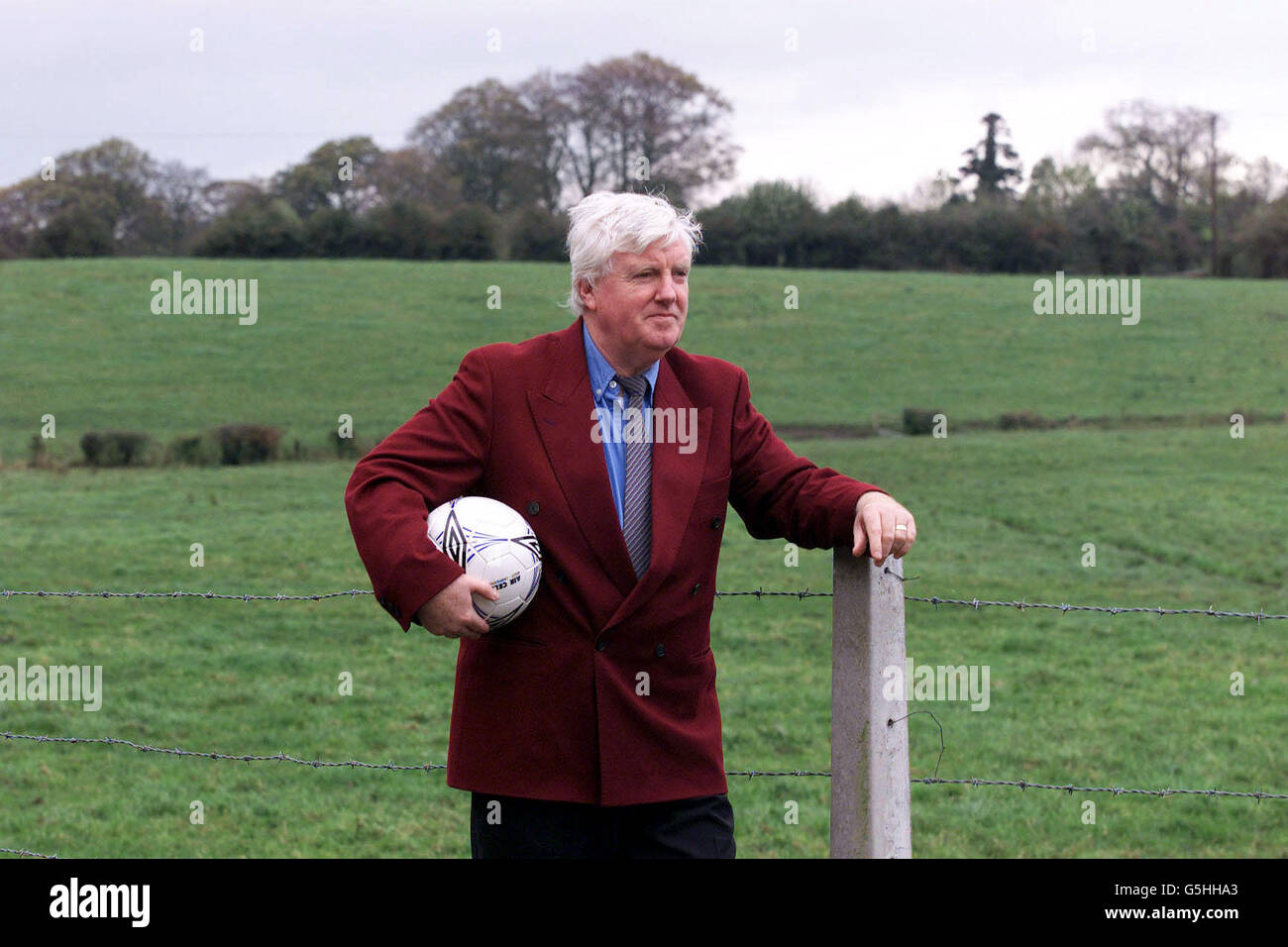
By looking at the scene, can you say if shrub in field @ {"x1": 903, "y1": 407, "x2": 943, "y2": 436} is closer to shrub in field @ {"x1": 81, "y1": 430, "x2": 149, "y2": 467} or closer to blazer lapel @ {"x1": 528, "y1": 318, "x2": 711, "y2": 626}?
shrub in field @ {"x1": 81, "y1": 430, "x2": 149, "y2": 467}

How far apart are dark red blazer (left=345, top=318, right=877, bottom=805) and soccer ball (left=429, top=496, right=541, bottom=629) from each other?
74 mm

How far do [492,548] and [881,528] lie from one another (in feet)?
3.32

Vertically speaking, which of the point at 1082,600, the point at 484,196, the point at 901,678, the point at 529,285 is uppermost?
the point at 484,196

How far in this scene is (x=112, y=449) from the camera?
2720 cm

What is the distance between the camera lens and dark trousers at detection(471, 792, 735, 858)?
3607mm

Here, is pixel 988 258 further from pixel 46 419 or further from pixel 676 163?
pixel 46 419

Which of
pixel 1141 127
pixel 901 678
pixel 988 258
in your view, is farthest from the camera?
pixel 1141 127

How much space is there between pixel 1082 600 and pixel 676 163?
174 feet

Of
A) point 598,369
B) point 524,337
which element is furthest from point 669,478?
point 524,337

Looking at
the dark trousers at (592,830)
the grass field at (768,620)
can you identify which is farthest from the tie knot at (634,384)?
the grass field at (768,620)

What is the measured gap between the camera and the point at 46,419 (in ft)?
104

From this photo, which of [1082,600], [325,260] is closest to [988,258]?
[325,260]

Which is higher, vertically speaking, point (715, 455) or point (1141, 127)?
point (1141, 127)

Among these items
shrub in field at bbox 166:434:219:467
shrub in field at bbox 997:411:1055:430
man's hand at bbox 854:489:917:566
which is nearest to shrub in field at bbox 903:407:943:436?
shrub in field at bbox 997:411:1055:430
